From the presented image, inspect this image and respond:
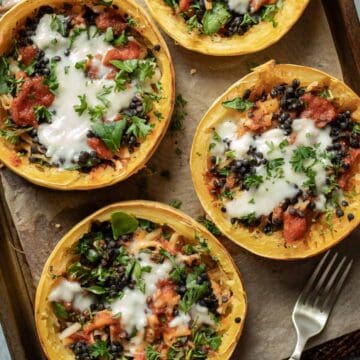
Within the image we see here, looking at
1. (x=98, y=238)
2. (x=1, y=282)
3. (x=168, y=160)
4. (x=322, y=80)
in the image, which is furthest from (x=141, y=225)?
(x=322, y=80)

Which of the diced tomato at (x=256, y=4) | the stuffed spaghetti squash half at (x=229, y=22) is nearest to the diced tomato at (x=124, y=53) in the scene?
the stuffed spaghetti squash half at (x=229, y=22)

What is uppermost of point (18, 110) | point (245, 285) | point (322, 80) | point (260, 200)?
point (18, 110)

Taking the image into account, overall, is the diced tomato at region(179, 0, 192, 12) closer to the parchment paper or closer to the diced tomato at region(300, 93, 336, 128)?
→ the parchment paper

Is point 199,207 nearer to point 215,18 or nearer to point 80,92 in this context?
point 80,92

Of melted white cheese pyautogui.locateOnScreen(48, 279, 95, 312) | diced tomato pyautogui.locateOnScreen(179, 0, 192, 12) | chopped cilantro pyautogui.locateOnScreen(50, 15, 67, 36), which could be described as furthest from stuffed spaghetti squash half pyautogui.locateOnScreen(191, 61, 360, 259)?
chopped cilantro pyautogui.locateOnScreen(50, 15, 67, 36)

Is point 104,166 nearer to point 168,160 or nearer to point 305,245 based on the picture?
point 168,160

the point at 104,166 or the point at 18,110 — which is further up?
the point at 18,110
